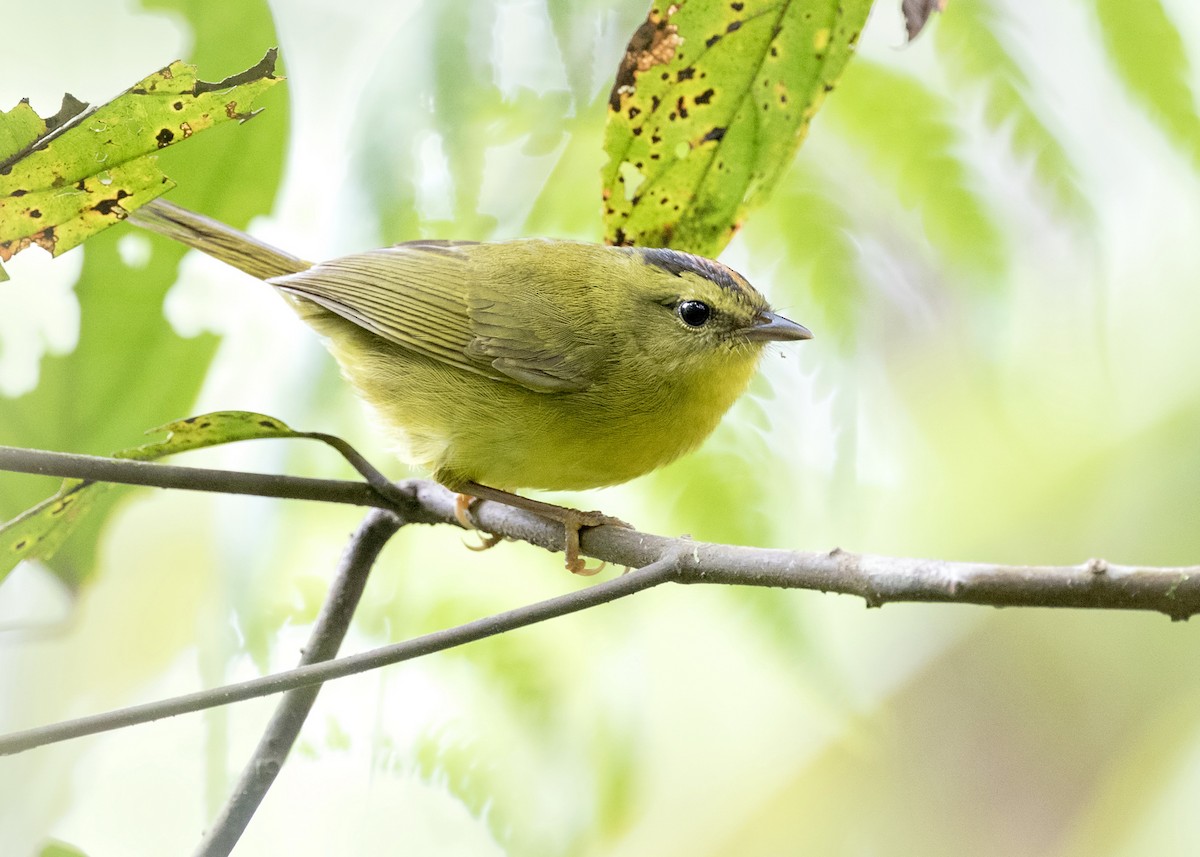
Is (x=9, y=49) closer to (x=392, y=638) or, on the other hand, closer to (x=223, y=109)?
(x=223, y=109)

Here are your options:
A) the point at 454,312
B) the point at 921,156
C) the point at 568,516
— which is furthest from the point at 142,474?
the point at 921,156

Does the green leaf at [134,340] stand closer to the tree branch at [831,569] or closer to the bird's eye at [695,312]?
the tree branch at [831,569]

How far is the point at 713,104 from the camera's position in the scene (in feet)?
4.56

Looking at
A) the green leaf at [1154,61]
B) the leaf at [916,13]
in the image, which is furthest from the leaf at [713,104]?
the green leaf at [1154,61]

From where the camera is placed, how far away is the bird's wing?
200cm

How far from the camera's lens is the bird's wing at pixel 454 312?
2002 mm

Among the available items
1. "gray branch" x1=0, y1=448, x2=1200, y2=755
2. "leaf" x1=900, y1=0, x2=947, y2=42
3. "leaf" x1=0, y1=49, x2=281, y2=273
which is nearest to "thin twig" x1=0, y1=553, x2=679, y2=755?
"gray branch" x1=0, y1=448, x2=1200, y2=755

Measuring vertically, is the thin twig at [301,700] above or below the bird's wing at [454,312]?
below

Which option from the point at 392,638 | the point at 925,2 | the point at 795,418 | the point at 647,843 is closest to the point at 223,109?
the point at 925,2

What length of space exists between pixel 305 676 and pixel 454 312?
1.32 meters

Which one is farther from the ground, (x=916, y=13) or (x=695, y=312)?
(x=695, y=312)

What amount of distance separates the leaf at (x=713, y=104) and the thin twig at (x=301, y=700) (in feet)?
1.90

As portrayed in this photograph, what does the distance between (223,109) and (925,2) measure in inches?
29.5

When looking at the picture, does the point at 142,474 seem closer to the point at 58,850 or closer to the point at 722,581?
the point at 58,850
